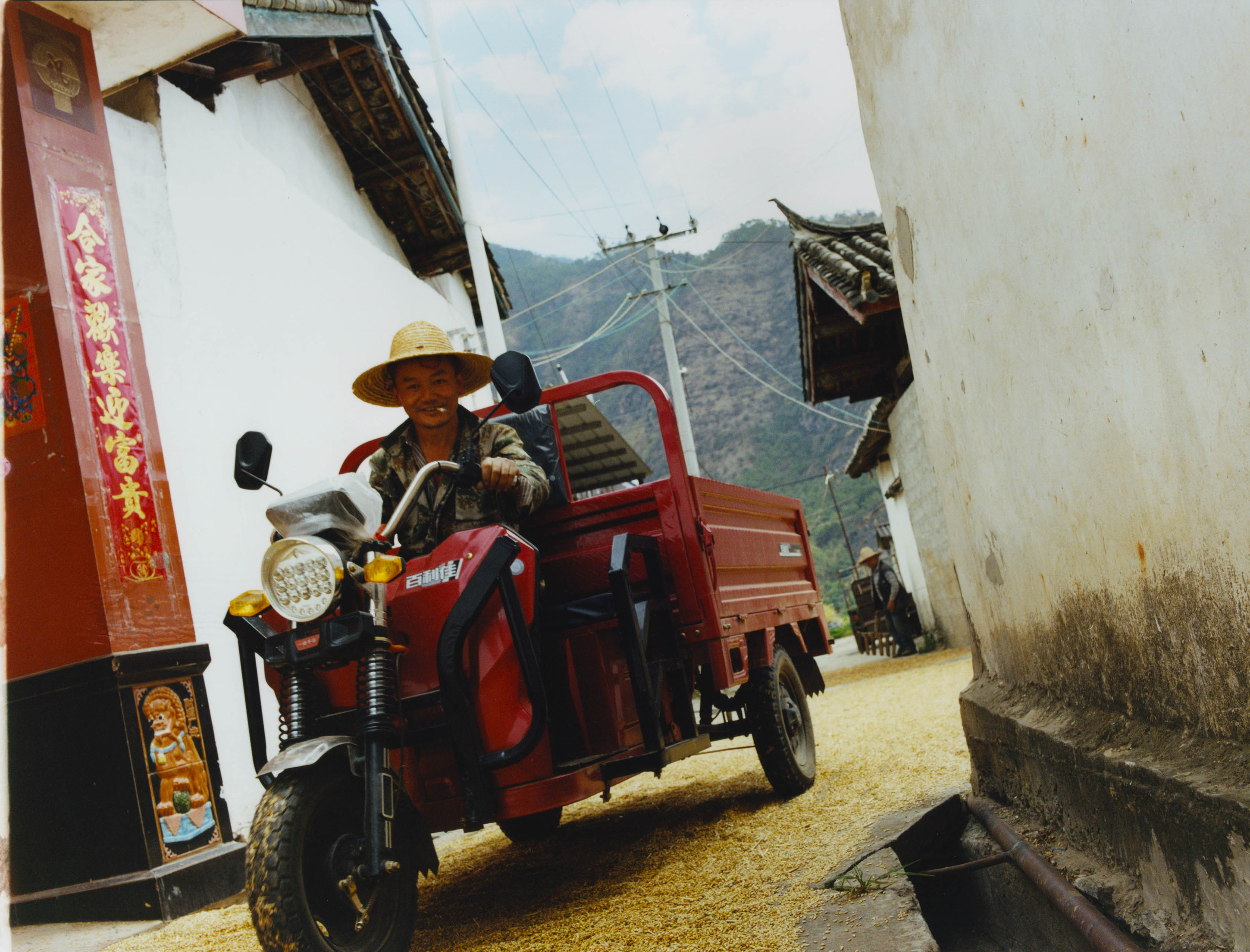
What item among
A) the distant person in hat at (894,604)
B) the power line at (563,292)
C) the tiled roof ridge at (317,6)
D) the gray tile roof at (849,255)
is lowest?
the distant person in hat at (894,604)

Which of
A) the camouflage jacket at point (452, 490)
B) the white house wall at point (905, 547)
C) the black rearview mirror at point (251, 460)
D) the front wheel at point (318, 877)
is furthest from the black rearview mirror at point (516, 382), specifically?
the white house wall at point (905, 547)

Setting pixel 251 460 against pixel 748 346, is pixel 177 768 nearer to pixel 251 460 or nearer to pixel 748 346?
pixel 251 460

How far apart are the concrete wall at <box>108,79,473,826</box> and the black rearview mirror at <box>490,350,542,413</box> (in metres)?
3.10

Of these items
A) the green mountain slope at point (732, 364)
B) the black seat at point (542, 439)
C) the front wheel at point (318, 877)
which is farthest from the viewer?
the green mountain slope at point (732, 364)

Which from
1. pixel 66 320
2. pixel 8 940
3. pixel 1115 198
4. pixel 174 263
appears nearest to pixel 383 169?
pixel 174 263

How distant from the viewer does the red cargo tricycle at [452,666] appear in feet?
8.14

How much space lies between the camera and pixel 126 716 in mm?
3912

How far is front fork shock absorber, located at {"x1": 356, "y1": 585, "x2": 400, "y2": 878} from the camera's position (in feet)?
8.05

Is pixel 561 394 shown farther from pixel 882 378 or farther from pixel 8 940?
pixel 882 378

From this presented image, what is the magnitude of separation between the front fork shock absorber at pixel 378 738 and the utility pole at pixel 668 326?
13.6m

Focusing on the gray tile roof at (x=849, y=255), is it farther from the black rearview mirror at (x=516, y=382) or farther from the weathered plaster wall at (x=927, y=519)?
the black rearview mirror at (x=516, y=382)

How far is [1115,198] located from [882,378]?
12394mm

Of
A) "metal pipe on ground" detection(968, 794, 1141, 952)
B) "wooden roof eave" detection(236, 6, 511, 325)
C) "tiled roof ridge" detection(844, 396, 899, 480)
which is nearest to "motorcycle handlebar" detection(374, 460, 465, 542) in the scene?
"metal pipe on ground" detection(968, 794, 1141, 952)

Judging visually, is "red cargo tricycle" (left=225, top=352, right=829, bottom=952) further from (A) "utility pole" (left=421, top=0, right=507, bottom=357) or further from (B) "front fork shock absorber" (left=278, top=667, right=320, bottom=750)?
(A) "utility pole" (left=421, top=0, right=507, bottom=357)
